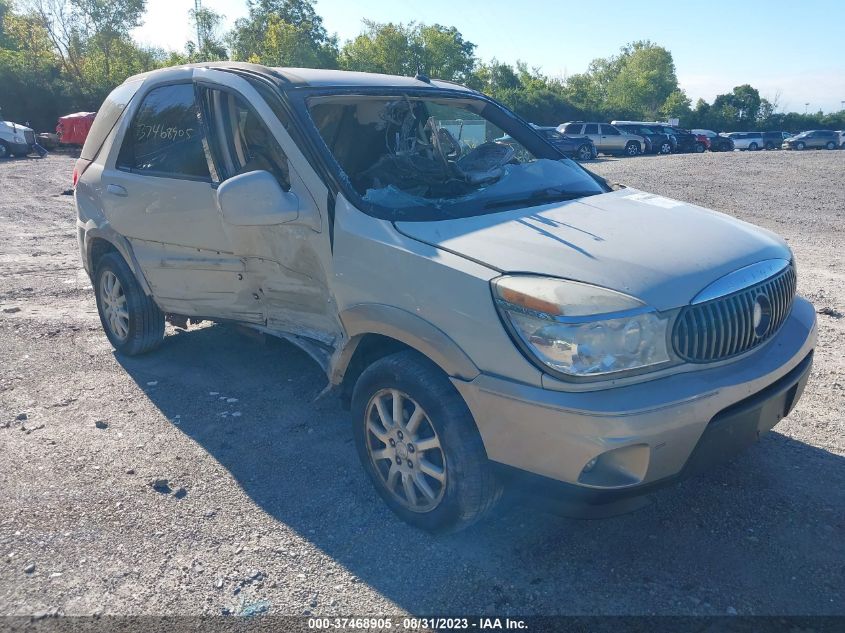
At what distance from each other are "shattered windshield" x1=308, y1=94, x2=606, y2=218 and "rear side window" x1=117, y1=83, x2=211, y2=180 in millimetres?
912

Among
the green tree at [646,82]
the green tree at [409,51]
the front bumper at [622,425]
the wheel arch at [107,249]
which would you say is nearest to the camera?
the front bumper at [622,425]

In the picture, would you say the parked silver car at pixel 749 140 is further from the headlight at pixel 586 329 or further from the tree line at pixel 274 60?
the headlight at pixel 586 329

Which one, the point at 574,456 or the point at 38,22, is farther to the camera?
the point at 38,22

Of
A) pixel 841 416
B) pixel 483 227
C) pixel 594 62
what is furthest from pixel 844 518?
pixel 594 62

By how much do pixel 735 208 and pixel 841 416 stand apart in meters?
9.43

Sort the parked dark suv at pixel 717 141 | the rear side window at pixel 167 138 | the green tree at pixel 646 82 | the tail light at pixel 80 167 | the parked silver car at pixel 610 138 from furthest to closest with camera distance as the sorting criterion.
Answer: the green tree at pixel 646 82
the parked dark suv at pixel 717 141
the parked silver car at pixel 610 138
the tail light at pixel 80 167
the rear side window at pixel 167 138

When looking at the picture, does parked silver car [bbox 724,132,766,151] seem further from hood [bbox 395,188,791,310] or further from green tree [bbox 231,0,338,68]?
hood [bbox 395,188,791,310]

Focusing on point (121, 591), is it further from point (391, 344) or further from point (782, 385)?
point (782, 385)

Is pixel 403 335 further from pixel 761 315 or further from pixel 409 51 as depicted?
pixel 409 51

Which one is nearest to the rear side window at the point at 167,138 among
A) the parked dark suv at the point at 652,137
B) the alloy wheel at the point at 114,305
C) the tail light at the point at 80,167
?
the tail light at the point at 80,167

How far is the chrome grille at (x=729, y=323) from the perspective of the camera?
8.62 feet

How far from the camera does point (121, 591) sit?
279 centimetres

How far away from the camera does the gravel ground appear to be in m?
2.73

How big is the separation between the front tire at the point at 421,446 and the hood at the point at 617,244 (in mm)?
561
